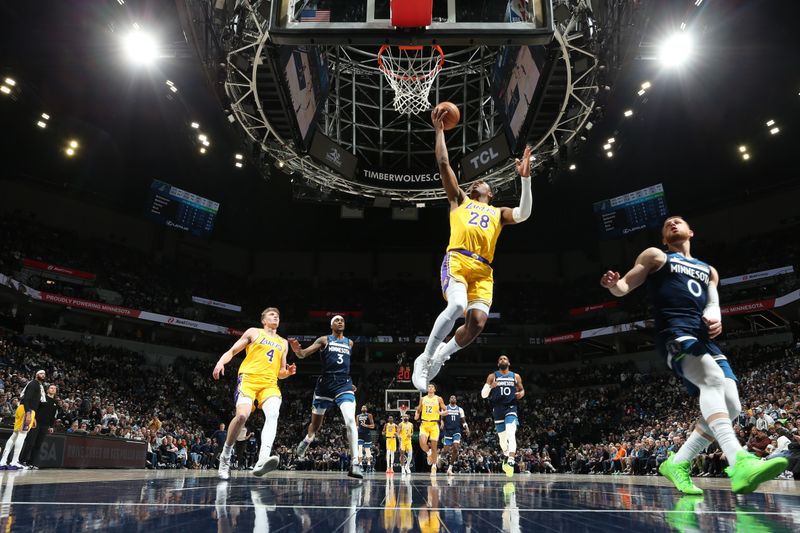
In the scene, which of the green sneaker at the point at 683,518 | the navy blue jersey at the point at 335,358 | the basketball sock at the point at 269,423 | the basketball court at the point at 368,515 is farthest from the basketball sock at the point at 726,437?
the navy blue jersey at the point at 335,358

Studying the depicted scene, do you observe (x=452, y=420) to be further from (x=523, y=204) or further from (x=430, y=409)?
(x=523, y=204)

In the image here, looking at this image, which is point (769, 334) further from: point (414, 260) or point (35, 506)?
point (35, 506)

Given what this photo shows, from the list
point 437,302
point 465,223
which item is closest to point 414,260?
point 437,302

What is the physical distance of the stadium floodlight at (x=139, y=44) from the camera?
15.5 m

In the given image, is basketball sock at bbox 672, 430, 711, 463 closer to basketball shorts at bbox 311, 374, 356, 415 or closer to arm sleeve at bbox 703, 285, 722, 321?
arm sleeve at bbox 703, 285, 722, 321

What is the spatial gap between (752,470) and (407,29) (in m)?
6.58

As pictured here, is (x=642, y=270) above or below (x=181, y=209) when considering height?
below

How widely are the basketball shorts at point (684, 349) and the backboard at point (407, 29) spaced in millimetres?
4958

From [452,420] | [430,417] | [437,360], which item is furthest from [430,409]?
[437,360]

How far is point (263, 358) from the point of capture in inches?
267

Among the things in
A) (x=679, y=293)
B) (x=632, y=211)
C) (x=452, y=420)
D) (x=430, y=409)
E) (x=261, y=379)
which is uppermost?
(x=632, y=211)

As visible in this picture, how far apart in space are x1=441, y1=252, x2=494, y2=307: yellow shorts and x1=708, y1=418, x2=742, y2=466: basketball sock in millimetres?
2073

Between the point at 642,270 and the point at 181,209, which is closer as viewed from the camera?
the point at 642,270

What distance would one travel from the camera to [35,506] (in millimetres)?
2857
